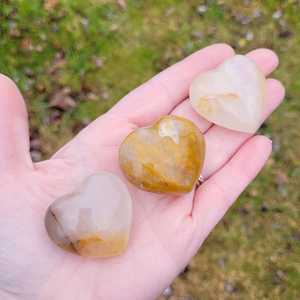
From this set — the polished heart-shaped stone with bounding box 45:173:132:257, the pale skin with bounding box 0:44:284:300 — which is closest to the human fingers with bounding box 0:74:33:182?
the pale skin with bounding box 0:44:284:300

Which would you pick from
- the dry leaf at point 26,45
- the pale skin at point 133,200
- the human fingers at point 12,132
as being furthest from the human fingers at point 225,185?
the dry leaf at point 26,45

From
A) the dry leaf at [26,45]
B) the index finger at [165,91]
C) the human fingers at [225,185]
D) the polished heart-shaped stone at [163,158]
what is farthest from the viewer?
the dry leaf at [26,45]

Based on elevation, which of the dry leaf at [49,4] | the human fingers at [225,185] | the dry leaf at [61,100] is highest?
the dry leaf at [49,4]

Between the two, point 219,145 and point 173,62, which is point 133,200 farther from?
point 173,62

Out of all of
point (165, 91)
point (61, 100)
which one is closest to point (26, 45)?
point (61, 100)

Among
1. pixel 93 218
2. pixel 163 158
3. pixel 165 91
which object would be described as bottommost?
pixel 93 218

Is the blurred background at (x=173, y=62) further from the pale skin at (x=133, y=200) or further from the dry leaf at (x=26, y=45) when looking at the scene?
the pale skin at (x=133, y=200)

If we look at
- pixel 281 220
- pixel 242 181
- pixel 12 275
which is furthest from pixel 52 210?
pixel 281 220
